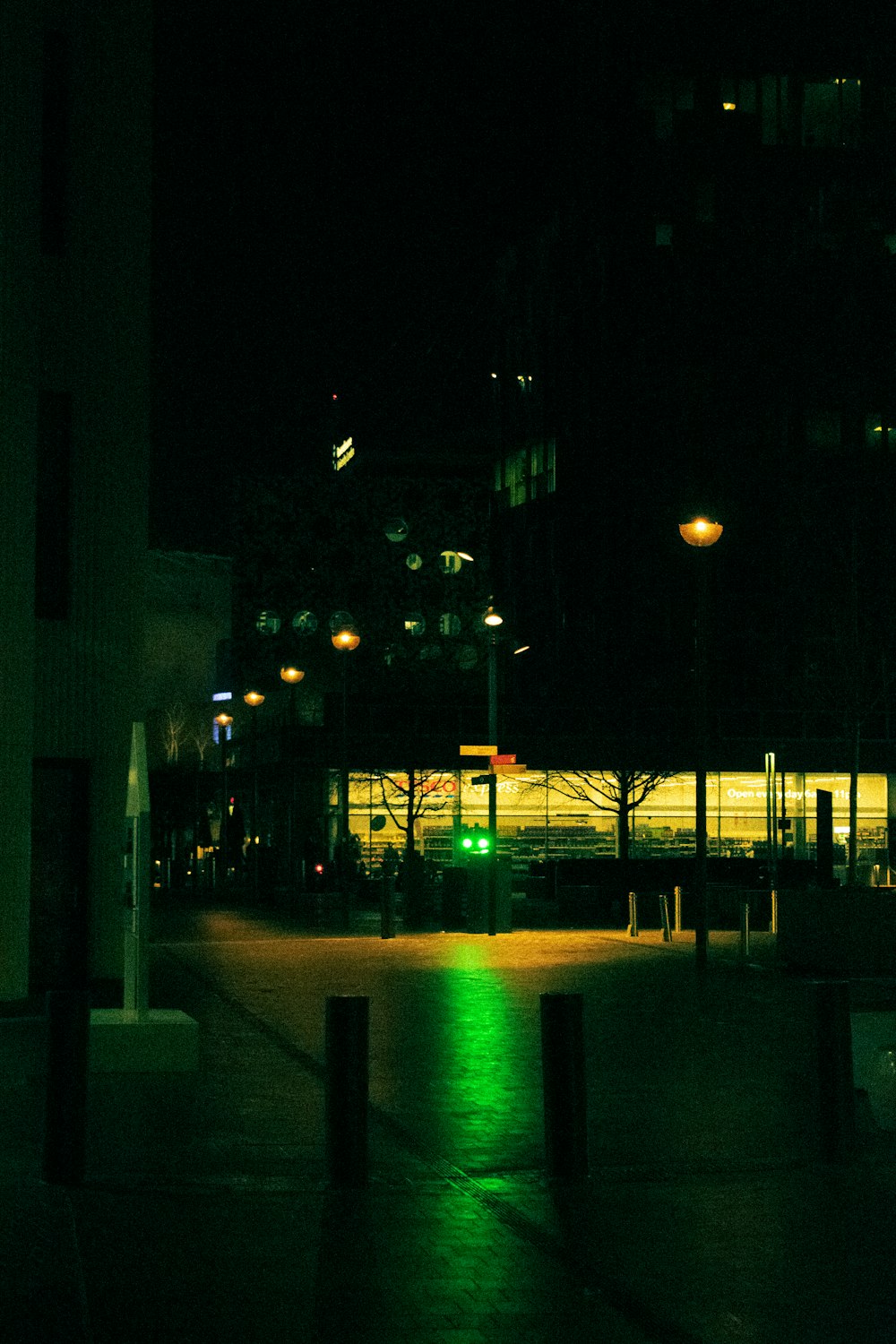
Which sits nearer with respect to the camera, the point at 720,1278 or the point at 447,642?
the point at 720,1278

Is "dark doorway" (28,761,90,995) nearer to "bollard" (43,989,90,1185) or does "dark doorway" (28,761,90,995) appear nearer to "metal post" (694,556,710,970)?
"metal post" (694,556,710,970)

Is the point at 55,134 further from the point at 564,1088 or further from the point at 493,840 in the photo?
the point at 493,840

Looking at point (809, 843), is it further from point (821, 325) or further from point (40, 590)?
point (40, 590)

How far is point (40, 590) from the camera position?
20141 mm

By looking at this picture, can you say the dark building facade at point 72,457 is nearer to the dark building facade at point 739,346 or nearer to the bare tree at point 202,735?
the dark building facade at point 739,346

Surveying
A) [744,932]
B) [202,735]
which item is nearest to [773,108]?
[744,932]

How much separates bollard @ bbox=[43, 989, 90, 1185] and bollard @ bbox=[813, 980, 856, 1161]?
3959mm

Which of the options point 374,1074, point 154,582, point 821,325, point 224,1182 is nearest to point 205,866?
point 821,325

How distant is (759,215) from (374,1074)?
2089 inches

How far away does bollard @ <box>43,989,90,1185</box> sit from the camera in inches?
382

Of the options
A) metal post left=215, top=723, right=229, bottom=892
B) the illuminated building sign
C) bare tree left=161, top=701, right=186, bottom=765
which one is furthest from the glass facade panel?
bare tree left=161, top=701, right=186, bottom=765

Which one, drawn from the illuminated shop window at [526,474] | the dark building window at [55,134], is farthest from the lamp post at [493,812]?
the illuminated shop window at [526,474]

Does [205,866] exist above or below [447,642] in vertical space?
below

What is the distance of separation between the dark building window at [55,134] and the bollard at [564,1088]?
1298cm
